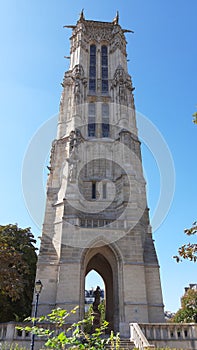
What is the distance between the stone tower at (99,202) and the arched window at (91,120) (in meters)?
0.09

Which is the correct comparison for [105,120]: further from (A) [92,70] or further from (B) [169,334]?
(B) [169,334]

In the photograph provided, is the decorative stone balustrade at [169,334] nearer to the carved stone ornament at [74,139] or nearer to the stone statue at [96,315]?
the stone statue at [96,315]

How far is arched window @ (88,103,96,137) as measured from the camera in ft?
76.7

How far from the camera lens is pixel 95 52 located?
29.4 metres

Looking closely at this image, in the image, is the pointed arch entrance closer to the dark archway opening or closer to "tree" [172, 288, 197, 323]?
the dark archway opening

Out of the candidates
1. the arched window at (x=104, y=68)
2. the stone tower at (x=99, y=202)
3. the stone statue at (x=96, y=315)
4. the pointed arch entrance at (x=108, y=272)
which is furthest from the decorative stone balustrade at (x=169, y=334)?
the arched window at (x=104, y=68)

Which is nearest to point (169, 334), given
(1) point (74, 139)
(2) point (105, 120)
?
(1) point (74, 139)

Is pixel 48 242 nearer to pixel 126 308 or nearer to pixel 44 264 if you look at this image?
pixel 44 264

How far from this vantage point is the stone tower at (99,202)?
1473 cm

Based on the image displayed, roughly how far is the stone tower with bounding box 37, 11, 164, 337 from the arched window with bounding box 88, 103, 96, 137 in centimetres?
9

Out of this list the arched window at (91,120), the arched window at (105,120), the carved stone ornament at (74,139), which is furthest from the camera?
the arched window at (105,120)

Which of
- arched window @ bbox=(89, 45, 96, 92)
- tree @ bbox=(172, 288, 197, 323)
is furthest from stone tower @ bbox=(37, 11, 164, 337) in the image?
tree @ bbox=(172, 288, 197, 323)

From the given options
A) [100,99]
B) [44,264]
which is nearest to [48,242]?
[44,264]

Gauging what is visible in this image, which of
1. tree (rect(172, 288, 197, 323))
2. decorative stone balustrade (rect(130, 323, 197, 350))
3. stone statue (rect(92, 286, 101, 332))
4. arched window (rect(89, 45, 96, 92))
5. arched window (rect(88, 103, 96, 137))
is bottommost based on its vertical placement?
decorative stone balustrade (rect(130, 323, 197, 350))
